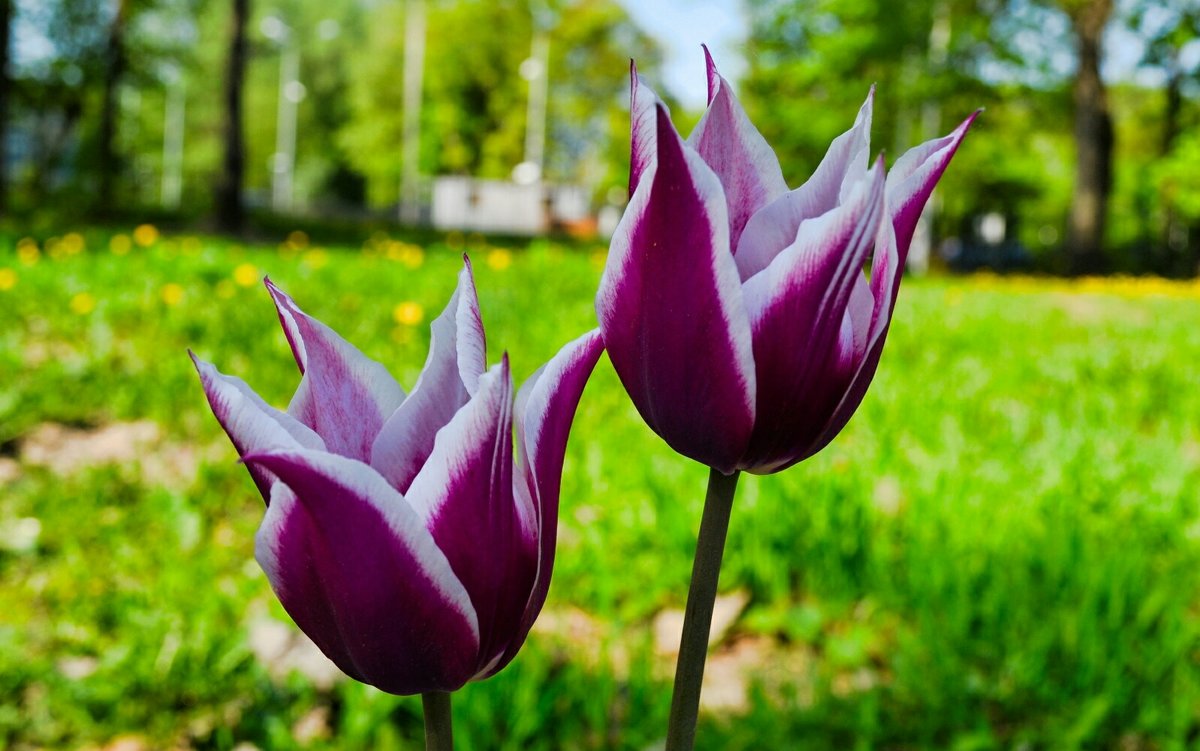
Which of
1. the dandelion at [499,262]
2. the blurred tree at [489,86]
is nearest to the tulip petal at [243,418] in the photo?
the dandelion at [499,262]

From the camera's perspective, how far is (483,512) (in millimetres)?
526

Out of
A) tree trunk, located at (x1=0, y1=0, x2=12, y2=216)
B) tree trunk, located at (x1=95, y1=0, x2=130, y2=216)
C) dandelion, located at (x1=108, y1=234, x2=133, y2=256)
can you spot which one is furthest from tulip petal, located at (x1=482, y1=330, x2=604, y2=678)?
tree trunk, located at (x1=95, y1=0, x2=130, y2=216)

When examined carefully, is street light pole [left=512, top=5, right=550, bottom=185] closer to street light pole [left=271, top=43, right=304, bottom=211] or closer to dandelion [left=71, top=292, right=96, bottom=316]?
street light pole [left=271, top=43, right=304, bottom=211]

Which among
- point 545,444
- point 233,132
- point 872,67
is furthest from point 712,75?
point 872,67

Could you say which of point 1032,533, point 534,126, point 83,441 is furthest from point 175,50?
point 1032,533

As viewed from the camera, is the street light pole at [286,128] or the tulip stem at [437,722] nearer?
the tulip stem at [437,722]

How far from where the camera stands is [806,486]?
3031mm

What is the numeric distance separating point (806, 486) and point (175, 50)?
3104 cm

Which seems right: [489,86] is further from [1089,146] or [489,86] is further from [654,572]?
[654,572]

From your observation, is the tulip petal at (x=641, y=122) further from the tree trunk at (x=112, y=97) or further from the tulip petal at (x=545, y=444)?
the tree trunk at (x=112, y=97)

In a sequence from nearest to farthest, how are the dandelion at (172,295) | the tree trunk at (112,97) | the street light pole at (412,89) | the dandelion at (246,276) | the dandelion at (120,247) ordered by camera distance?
the dandelion at (172,295) < the dandelion at (246,276) < the dandelion at (120,247) < the tree trunk at (112,97) < the street light pole at (412,89)

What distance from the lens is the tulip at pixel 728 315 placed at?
1.71 feet

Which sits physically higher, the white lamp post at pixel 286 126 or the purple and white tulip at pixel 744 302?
the white lamp post at pixel 286 126

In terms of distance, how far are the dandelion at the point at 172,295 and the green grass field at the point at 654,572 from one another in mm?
19
